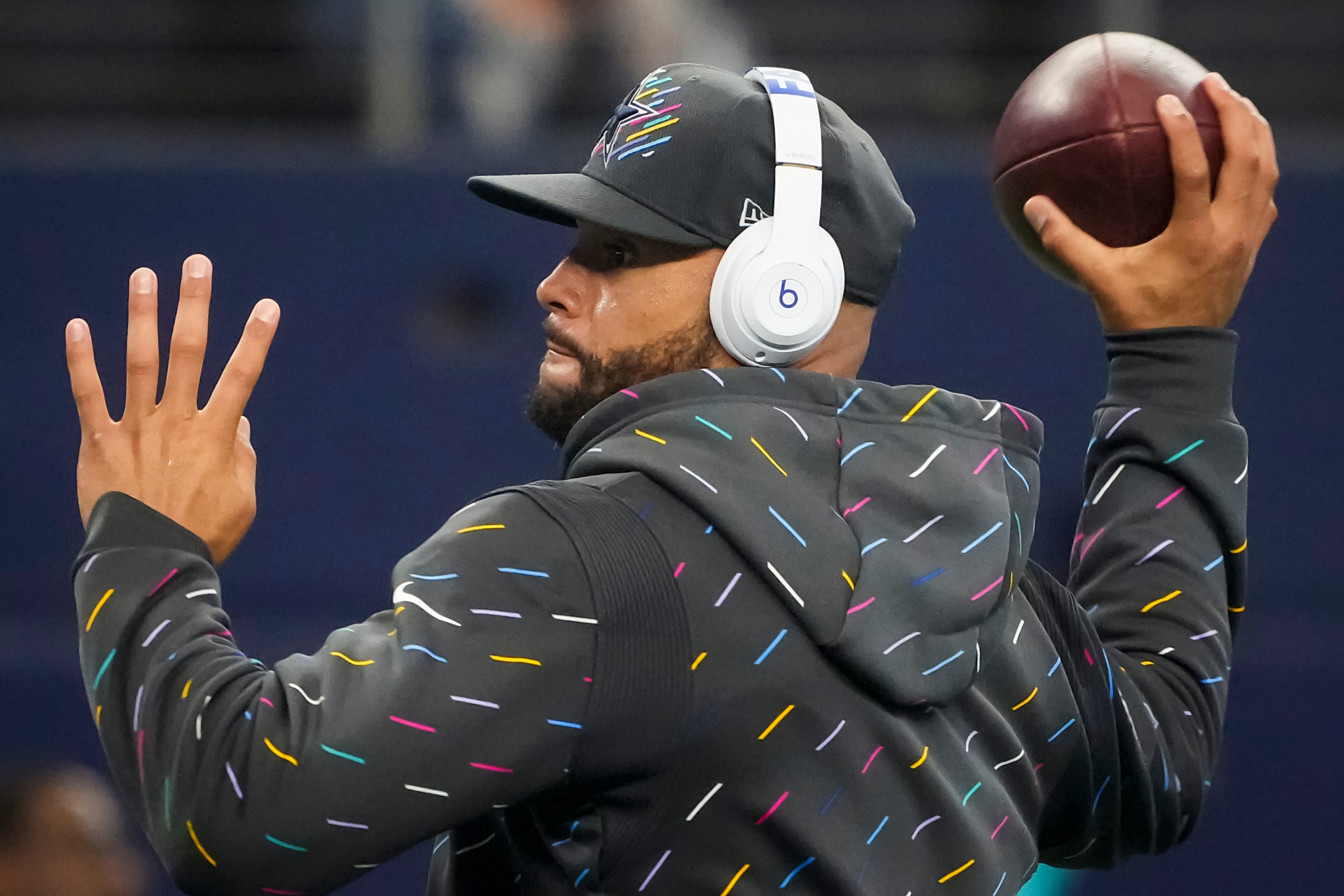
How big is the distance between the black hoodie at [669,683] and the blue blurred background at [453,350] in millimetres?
2346

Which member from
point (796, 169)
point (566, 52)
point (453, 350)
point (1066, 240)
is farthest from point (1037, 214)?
point (566, 52)

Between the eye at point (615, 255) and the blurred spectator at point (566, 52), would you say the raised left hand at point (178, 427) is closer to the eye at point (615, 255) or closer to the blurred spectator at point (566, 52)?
the eye at point (615, 255)

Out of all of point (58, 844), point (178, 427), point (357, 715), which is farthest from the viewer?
point (58, 844)

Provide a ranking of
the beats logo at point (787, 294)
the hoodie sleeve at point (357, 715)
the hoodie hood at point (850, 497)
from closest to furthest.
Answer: the hoodie sleeve at point (357, 715) < the hoodie hood at point (850, 497) < the beats logo at point (787, 294)

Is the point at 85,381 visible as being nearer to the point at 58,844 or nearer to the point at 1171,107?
the point at 1171,107

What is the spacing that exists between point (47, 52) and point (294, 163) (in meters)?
1.48

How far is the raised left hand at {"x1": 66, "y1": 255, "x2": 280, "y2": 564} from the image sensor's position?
123 cm

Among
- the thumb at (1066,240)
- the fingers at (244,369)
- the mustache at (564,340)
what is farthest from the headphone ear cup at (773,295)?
the fingers at (244,369)

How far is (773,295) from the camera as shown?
1.33 m

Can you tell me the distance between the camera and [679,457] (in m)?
1.21

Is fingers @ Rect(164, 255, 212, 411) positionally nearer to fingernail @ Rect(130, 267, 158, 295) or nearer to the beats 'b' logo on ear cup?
fingernail @ Rect(130, 267, 158, 295)

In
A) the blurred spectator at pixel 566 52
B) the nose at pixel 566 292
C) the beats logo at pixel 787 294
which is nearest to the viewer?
the beats logo at pixel 787 294

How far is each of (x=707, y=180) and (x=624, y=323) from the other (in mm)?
149

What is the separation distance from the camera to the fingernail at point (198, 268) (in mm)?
1290
